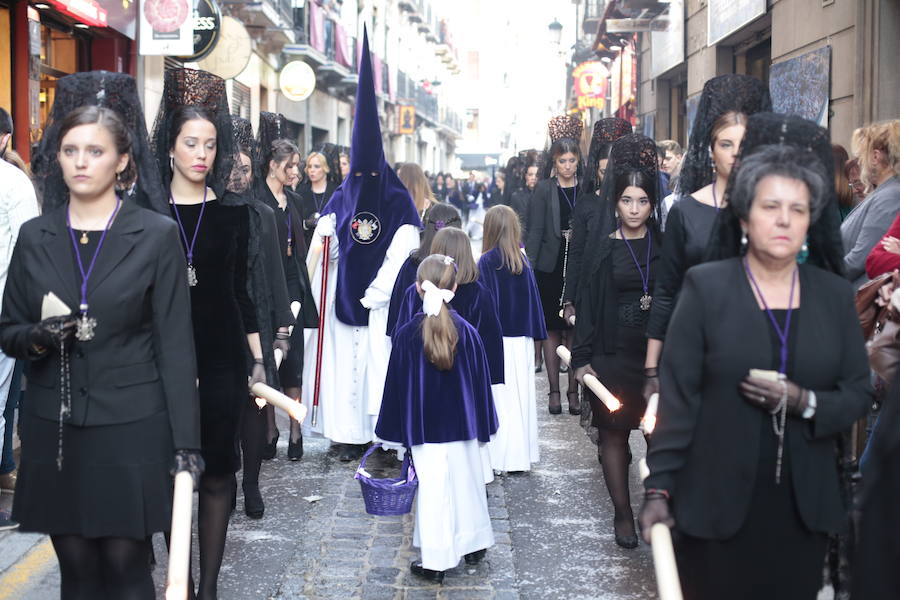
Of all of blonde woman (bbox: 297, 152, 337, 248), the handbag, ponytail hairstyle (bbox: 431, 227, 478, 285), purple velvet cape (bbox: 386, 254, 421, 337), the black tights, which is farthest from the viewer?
blonde woman (bbox: 297, 152, 337, 248)

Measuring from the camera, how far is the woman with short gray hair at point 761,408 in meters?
3.19

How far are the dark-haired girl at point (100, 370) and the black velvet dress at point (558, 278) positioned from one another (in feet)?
20.7

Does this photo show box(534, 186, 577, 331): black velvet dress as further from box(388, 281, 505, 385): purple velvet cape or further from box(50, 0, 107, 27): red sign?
box(50, 0, 107, 27): red sign

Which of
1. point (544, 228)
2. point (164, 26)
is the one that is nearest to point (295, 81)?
point (164, 26)

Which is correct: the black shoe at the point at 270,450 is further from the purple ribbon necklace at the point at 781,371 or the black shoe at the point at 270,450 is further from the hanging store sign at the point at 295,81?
the hanging store sign at the point at 295,81

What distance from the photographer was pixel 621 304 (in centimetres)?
580

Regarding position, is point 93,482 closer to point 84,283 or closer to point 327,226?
point 84,283

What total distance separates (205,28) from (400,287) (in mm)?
9614

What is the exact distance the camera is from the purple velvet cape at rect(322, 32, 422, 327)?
7.55 meters

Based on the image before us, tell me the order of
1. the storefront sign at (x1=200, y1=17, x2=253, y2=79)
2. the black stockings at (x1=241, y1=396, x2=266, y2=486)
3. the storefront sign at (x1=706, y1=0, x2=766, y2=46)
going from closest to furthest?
the black stockings at (x1=241, y1=396, x2=266, y2=486) → the storefront sign at (x1=706, y1=0, x2=766, y2=46) → the storefront sign at (x1=200, y1=17, x2=253, y2=79)

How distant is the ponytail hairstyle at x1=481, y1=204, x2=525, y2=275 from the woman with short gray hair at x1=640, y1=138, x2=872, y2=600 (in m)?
4.55

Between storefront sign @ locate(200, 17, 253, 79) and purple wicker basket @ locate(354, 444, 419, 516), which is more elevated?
storefront sign @ locate(200, 17, 253, 79)

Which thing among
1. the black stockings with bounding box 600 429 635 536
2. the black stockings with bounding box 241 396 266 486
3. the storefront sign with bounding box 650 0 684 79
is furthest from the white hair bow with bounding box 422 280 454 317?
the storefront sign with bounding box 650 0 684 79

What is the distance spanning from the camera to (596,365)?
5816 mm
